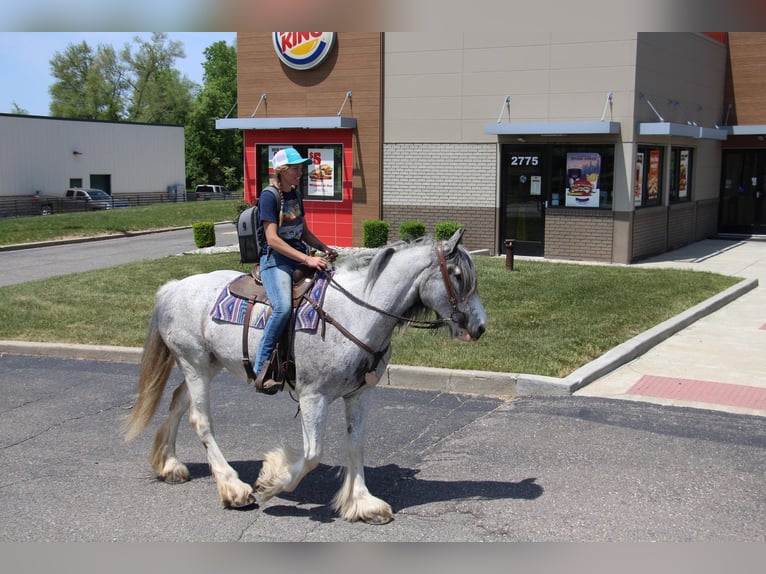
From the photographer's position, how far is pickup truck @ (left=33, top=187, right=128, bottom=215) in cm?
4881

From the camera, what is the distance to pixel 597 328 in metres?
11.5

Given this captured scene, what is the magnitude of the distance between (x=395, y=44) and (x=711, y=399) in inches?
568

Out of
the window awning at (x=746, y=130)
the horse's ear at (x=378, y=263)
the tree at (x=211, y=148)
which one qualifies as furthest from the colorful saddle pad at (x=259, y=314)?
the tree at (x=211, y=148)

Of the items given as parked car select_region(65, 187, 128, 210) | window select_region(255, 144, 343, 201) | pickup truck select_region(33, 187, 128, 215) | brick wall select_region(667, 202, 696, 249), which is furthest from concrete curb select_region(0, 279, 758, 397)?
parked car select_region(65, 187, 128, 210)

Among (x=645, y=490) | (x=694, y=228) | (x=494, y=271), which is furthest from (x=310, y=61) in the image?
(x=645, y=490)

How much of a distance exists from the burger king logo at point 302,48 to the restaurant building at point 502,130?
1.4 inches

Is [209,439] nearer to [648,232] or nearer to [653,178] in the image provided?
[648,232]

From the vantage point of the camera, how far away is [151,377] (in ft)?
21.8

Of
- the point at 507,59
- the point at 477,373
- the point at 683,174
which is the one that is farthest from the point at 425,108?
the point at 477,373

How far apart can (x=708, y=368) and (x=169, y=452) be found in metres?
6.64

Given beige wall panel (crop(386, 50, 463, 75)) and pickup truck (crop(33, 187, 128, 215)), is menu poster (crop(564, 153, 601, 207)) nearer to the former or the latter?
beige wall panel (crop(386, 50, 463, 75))
